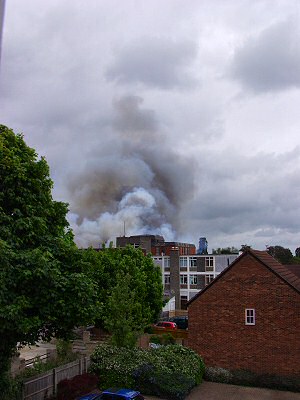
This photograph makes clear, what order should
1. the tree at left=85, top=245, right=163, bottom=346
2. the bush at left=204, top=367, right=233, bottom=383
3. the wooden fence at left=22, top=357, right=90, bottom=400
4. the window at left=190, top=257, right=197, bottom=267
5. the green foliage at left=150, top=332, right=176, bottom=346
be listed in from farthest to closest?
the window at left=190, top=257, right=197, bottom=267
the tree at left=85, top=245, right=163, bottom=346
the green foliage at left=150, top=332, right=176, bottom=346
the bush at left=204, top=367, right=233, bottom=383
the wooden fence at left=22, top=357, right=90, bottom=400

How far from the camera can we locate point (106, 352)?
24484 millimetres

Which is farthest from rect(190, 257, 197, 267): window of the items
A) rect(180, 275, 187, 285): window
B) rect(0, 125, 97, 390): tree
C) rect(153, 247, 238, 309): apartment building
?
rect(0, 125, 97, 390): tree

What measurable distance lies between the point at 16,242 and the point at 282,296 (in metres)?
16.7

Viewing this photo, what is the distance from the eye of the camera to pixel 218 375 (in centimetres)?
2547

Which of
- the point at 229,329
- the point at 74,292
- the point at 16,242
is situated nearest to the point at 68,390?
the point at 74,292

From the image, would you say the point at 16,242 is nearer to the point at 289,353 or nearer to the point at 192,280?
the point at 289,353

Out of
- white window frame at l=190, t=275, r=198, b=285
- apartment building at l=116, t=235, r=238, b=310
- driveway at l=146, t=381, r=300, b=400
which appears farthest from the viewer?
white window frame at l=190, t=275, r=198, b=285

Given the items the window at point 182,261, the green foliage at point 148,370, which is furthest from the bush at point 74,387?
the window at point 182,261

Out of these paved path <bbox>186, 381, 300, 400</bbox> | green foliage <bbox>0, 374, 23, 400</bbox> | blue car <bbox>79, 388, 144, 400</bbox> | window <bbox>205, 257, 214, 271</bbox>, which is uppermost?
window <bbox>205, 257, 214, 271</bbox>

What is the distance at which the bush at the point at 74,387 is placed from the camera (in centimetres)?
1973

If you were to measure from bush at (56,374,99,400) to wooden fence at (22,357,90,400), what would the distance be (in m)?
0.43

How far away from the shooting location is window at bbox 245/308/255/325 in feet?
86.1

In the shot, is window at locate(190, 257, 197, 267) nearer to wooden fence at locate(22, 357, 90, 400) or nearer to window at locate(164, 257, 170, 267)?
window at locate(164, 257, 170, 267)

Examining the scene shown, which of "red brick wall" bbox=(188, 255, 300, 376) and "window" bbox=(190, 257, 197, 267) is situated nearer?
"red brick wall" bbox=(188, 255, 300, 376)
